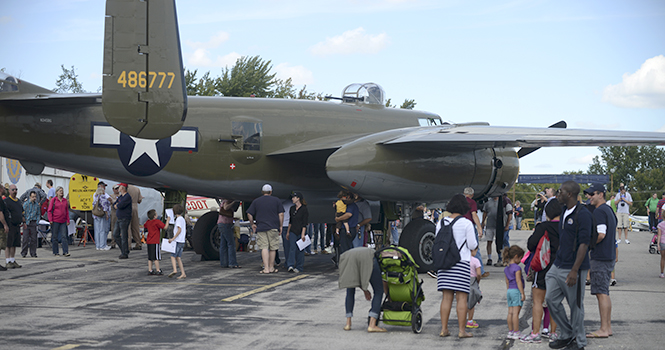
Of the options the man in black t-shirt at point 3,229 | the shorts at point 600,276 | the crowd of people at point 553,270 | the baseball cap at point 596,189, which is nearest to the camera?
the crowd of people at point 553,270

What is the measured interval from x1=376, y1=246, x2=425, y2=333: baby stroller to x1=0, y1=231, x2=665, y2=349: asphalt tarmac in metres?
0.20

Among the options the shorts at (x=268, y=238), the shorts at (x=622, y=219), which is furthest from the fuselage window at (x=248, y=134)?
the shorts at (x=622, y=219)

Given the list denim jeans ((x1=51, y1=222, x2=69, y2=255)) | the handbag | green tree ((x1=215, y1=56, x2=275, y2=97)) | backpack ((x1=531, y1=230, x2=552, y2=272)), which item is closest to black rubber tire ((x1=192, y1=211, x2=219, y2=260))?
denim jeans ((x1=51, y1=222, x2=69, y2=255))

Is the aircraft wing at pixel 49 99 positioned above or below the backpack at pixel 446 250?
above

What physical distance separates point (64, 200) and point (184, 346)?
12.3 meters

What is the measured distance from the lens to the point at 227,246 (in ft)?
48.7

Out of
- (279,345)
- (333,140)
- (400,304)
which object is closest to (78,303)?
(279,345)

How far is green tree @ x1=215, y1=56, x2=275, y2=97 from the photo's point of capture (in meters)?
43.7

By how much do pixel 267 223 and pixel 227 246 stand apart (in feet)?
5.95

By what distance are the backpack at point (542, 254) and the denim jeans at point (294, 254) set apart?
23.5 ft

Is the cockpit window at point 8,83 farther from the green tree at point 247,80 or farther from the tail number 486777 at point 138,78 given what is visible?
the green tree at point 247,80

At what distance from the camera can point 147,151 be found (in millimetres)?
13523

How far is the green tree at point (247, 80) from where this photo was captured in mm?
43688

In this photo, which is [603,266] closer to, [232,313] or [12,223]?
[232,313]
